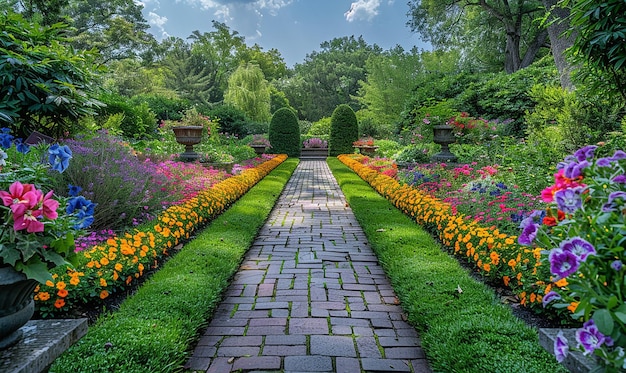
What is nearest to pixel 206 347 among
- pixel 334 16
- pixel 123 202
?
pixel 123 202

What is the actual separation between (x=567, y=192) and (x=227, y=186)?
5.87m

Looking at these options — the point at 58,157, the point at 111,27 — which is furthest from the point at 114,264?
the point at 111,27

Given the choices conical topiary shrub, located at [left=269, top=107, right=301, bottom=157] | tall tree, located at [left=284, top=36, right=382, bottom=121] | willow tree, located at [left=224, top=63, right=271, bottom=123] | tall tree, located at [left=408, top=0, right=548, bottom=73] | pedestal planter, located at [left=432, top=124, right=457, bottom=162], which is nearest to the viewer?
pedestal planter, located at [left=432, top=124, right=457, bottom=162]

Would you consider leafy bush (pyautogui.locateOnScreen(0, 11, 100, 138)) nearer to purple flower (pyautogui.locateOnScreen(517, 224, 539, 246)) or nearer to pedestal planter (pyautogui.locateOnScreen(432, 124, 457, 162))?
purple flower (pyautogui.locateOnScreen(517, 224, 539, 246))

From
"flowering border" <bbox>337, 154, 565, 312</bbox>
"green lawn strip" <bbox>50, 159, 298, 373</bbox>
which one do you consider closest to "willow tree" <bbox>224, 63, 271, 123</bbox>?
"flowering border" <bbox>337, 154, 565, 312</bbox>

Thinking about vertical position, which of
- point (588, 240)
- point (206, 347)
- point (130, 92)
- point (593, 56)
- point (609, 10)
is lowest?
point (206, 347)

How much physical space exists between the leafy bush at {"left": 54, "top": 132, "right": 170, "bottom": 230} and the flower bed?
32cm

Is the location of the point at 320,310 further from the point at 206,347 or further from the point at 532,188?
the point at 532,188

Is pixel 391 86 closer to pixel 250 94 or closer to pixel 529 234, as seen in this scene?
pixel 250 94

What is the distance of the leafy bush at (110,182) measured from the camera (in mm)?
3844

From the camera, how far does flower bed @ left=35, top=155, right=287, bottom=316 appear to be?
2.33m

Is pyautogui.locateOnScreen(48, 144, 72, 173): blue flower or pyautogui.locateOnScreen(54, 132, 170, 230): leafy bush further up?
pyautogui.locateOnScreen(48, 144, 72, 173): blue flower

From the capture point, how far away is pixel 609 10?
10.4 ft

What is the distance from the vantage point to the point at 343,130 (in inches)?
717
